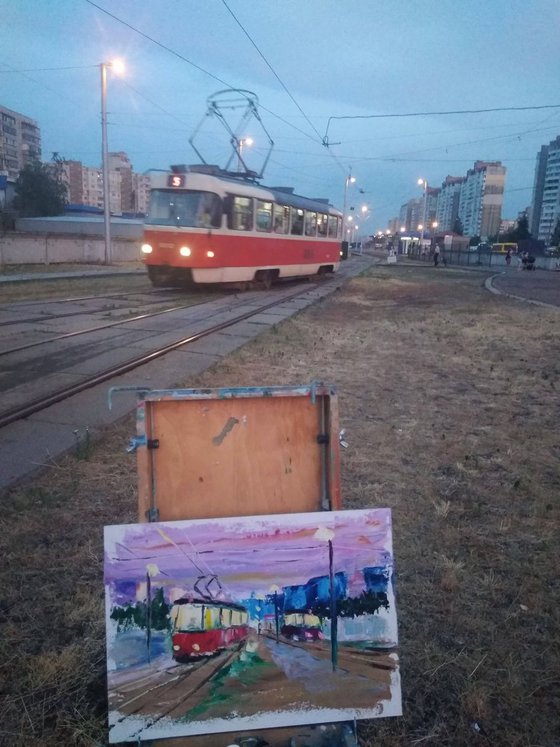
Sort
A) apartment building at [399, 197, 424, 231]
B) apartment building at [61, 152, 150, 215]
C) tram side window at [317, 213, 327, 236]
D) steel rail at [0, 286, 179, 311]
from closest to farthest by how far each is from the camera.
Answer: steel rail at [0, 286, 179, 311] → tram side window at [317, 213, 327, 236] → apartment building at [61, 152, 150, 215] → apartment building at [399, 197, 424, 231]

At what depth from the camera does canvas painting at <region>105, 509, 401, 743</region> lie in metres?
1.98

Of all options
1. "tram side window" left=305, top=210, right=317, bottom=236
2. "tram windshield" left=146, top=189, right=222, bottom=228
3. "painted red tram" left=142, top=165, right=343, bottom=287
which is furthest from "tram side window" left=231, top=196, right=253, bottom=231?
"tram side window" left=305, top=210, right=317, bottom=236

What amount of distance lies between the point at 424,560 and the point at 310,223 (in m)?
21.9

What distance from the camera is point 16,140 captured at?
85.8m

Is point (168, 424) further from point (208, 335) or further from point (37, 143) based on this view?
point (37, 143)

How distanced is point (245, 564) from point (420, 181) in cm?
7063

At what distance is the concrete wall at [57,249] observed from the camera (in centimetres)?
2828

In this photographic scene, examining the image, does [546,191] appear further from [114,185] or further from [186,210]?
[186,210]

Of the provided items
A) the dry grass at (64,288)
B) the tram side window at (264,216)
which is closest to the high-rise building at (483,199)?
the tram side window at (264,216)

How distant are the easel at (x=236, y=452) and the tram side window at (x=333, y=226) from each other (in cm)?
2588

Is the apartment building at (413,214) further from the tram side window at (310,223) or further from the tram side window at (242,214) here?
the tram side window at (242,214)

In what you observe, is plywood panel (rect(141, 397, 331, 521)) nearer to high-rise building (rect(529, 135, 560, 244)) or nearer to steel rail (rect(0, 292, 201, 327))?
steel rail (rect(0, 292, 201, 327))

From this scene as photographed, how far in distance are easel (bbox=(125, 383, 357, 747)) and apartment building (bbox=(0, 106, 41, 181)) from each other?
86.7m

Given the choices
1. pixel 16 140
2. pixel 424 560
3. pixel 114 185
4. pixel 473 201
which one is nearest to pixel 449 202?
pixel 473 201
